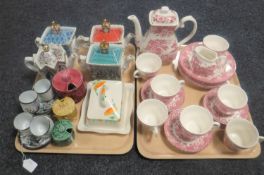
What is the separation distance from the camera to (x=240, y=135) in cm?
81

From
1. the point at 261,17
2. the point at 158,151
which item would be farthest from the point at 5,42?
the point at 261,17

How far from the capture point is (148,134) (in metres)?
0.82

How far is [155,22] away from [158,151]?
16.2 inches

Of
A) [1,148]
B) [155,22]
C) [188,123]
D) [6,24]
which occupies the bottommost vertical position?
[1,148]

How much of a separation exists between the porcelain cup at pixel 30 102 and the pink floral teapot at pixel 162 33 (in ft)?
1.34

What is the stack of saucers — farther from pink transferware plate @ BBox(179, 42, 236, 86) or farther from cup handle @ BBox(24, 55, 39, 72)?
cup handle @ BBox(24, 55, 39, 72)

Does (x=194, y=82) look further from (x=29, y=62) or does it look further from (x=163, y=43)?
(x=29, y=62)

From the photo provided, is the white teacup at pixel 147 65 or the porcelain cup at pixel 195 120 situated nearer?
the porcelain cup at pixel 195 120

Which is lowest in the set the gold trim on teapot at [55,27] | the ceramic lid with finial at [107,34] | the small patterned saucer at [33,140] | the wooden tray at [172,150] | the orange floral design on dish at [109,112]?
the wooden tray at [172,150]

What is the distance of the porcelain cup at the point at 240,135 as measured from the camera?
0.77 m

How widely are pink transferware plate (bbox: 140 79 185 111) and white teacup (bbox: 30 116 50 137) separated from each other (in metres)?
0.32

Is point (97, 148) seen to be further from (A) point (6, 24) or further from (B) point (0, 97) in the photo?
(A) point (6, 24)

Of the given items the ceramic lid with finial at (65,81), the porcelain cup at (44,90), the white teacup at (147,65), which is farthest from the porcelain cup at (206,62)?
the porcelain cup at (44,90)

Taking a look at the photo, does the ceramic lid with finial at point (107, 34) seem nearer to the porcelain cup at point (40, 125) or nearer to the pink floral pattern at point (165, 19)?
the pink floral pattern at point (165, 19)
